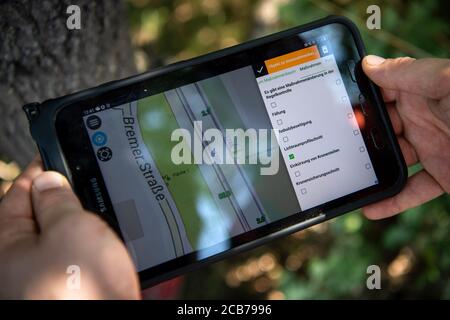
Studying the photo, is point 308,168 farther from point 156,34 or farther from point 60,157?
point 156,34

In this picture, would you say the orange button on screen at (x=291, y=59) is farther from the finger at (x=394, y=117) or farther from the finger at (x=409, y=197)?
the finger at (x=409, y=197)

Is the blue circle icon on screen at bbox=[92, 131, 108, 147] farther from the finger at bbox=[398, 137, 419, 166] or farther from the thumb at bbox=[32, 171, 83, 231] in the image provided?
the finger at bbox=[398, 137, 419, 166]

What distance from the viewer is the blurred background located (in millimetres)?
1566

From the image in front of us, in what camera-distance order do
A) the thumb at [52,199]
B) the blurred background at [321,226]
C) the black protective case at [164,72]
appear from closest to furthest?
1. the thumb at [52,199]
2. the black protective case at [164,72]
3. the blurred background at [321,226]

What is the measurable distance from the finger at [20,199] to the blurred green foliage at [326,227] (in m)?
0.97

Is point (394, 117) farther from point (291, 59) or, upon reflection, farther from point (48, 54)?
point (48, 54)

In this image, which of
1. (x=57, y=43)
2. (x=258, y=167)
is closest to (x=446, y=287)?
(x=258, y=167)

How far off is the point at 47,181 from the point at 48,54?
1.27 feet

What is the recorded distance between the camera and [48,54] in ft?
3.82

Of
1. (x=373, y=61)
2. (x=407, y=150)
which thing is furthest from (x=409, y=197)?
(x=373, y=61)

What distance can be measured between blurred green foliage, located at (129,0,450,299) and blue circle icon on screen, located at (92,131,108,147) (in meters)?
0.87

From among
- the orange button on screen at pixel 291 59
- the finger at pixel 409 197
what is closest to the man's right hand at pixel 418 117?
the finger at pixel 409 197

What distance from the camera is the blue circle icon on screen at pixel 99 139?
3.45 feet

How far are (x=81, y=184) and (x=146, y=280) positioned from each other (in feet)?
0.88
